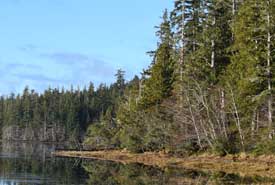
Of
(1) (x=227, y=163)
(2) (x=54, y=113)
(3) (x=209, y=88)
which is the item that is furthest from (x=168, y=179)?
(2) (x=54, y=113)

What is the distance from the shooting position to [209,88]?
52.8m

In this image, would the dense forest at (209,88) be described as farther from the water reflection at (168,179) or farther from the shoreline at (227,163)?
the water reflection at (168,179)

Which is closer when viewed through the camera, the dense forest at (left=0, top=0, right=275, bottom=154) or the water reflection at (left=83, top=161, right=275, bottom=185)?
the water reflection at (left=83, top=161, right=275, bottom=185)

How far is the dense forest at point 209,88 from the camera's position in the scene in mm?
46125

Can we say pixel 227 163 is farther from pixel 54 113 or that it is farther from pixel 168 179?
pixel 54 113

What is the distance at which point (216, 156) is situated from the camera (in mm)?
48344

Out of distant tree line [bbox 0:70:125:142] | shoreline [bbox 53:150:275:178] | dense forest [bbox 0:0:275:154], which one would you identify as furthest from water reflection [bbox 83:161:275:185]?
distant tree line [bbox 0:70:125:142]

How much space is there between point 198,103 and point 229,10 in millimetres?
16261

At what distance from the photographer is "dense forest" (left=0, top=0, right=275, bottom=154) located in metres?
46.1

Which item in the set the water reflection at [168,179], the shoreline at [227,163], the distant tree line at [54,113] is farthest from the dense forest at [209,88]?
the distant tree line at [54,113]

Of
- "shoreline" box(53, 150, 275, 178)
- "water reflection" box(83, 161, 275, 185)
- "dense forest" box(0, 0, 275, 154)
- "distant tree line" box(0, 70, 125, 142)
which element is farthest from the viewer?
"distant tree line" box(0, 70, 125, 142)

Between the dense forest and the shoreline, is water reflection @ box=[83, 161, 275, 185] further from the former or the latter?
the dense forest

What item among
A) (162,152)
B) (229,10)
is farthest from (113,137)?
(229,10)

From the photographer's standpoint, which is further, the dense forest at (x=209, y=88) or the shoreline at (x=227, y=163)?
the dense forest at (x=209, y=88)
